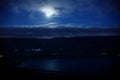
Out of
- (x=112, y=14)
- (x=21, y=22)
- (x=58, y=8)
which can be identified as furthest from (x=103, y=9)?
(x=21, y=22)

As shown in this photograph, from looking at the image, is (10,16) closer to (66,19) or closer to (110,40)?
(66,19)

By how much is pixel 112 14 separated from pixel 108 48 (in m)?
0.35

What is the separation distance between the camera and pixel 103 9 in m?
2.22

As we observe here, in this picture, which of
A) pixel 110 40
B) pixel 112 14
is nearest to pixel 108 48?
pixel 110 40

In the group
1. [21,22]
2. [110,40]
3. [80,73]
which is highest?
[21,22]

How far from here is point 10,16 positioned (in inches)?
89.5

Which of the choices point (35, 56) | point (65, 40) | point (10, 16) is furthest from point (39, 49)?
point (10, 16)

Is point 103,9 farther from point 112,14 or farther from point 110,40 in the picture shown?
point 110,40

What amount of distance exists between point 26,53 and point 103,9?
36.9 inches

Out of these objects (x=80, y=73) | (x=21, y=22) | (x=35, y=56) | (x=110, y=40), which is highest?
(x=21, y=22)

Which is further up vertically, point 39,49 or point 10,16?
point 10,16

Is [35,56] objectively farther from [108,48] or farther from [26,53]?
[108,48]

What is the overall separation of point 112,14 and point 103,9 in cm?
11

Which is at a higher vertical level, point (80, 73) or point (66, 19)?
point (66, 19)
